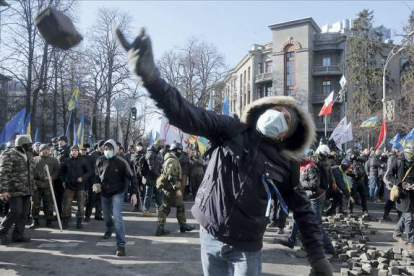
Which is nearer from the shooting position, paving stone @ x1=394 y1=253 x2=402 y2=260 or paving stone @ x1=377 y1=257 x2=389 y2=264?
paving stone @ x1=377 y1=257 x2=389 y2=264

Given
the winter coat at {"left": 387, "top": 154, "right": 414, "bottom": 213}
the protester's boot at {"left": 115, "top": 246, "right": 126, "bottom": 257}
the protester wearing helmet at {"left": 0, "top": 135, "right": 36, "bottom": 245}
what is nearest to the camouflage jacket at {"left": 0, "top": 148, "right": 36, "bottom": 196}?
the protester wearing helmet at {"left": 0, "top": 135, "right": 36, "bottom": 245}

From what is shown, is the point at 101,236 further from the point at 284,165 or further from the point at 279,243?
the point at 284,165

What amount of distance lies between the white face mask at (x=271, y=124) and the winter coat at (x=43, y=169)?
8309 mm

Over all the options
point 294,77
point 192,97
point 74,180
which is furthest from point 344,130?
point 294,77

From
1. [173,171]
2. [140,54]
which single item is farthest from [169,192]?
[140,54]

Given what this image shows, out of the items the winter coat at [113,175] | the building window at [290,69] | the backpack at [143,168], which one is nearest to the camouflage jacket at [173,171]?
the winter coat at [113,175]

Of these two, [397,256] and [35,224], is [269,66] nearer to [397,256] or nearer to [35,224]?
[35,224]

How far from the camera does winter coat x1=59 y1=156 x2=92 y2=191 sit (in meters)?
9.93

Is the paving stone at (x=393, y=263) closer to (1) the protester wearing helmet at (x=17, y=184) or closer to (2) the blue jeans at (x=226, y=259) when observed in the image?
(2) the blue jeans at (x=226, y=259)

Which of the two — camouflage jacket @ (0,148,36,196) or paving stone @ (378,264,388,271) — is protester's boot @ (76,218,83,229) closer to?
camouflage jacket @ (0,148,36,196)

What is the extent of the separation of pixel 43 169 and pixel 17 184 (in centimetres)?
185

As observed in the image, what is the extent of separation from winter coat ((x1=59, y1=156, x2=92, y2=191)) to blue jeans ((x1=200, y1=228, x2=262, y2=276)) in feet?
25.4

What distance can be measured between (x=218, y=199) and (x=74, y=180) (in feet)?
26.2

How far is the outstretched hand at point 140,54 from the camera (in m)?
2.05
